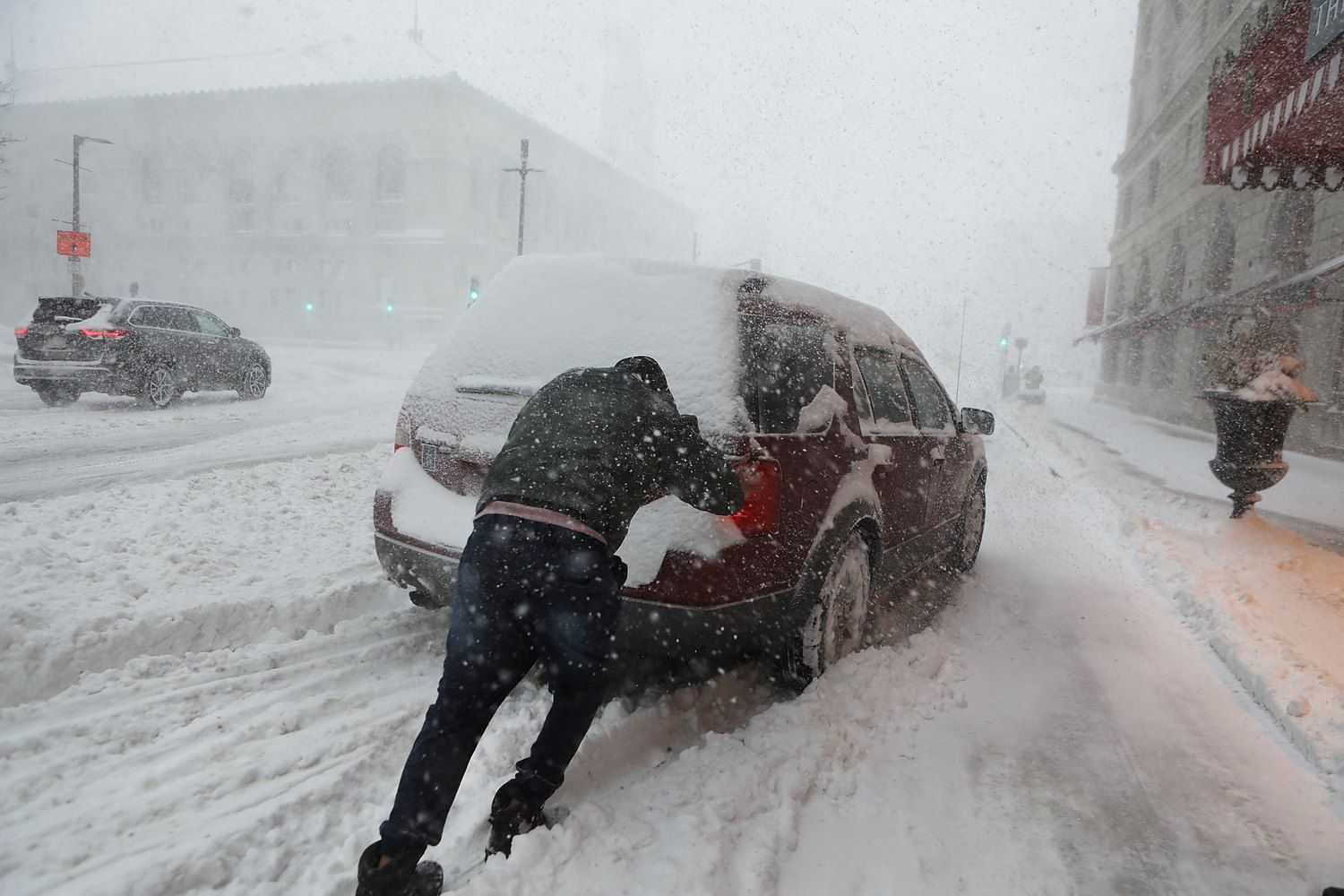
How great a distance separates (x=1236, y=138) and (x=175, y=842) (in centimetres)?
1334

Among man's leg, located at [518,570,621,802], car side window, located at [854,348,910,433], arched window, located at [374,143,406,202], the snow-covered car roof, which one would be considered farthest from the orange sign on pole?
man's leg, located at [518,570,621,802]

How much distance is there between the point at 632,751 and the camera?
3.12m

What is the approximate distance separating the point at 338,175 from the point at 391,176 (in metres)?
3.82

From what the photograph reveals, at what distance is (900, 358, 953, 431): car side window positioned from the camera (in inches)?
191

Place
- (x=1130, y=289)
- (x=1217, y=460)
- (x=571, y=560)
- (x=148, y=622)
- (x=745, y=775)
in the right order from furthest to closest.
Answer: (x=1130, y=289) → (x=1217, y=460) → (x=148, y=622) → (x=745, y=775) → (x=571, y=560)

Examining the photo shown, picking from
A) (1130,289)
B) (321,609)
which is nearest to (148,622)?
(321,609)

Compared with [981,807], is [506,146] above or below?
above

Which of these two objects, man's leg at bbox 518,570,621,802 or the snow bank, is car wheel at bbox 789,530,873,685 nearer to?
man's leg at bbox 518,570,621,802

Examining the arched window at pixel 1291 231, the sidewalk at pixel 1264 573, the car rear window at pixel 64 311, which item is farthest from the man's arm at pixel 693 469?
the arched window at pixel 1291 231

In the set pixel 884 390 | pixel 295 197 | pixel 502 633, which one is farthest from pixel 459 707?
pixel 295 197

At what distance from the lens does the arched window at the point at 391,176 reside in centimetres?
4559

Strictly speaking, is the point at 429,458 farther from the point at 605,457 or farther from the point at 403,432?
the point at 605,457

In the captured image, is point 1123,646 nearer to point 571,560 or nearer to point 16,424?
point 571,560

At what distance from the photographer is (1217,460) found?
24.9 ft
